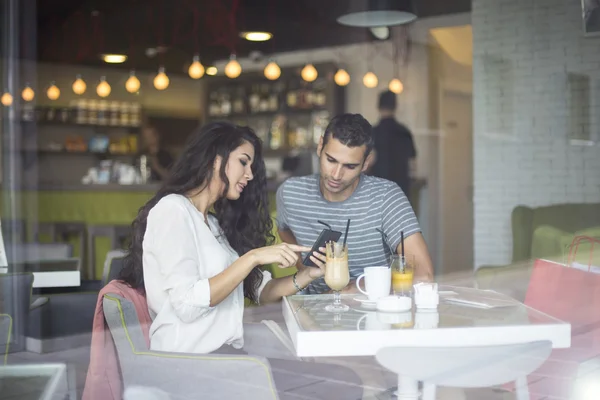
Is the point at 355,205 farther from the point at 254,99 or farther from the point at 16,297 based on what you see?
the point at 254,99

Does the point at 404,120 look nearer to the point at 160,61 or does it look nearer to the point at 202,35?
the point at 202,35

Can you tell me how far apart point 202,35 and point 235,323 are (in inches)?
324

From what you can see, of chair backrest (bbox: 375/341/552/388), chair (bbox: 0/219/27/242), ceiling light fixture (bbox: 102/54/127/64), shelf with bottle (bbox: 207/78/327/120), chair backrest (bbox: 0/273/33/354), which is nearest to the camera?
chair backrest (bbox: 375/341/552/388)

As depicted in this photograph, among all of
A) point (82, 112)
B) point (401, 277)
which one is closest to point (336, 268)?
point (401, 277)

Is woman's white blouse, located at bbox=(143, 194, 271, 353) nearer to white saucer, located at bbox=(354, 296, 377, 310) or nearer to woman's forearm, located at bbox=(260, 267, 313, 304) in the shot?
woman's forearm, located at bbox=(260, 267, 313, 304)

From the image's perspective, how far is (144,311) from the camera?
239 cm

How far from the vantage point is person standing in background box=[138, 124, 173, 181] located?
9.62 meters

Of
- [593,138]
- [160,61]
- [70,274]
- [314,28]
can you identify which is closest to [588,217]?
[593,138]

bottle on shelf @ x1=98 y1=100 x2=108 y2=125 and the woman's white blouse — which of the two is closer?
the woman's white blouse

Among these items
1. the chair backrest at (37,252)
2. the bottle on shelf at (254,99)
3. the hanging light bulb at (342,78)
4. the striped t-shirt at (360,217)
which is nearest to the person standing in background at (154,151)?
the bottle on shelf at (254,99)

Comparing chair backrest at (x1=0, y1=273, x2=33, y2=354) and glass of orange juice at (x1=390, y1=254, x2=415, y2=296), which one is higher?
glass of orange juice at (x1=390, y1=254, x2=415, y2=296)

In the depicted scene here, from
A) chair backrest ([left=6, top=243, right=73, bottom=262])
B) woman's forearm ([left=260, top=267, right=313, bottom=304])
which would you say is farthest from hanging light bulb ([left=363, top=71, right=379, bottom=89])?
woman's forearm ([left=260, top=267, right=313, bottom=304])

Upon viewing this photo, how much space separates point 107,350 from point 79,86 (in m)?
8.76

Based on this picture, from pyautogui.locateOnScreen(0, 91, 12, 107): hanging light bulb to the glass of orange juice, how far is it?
241 centimetres
